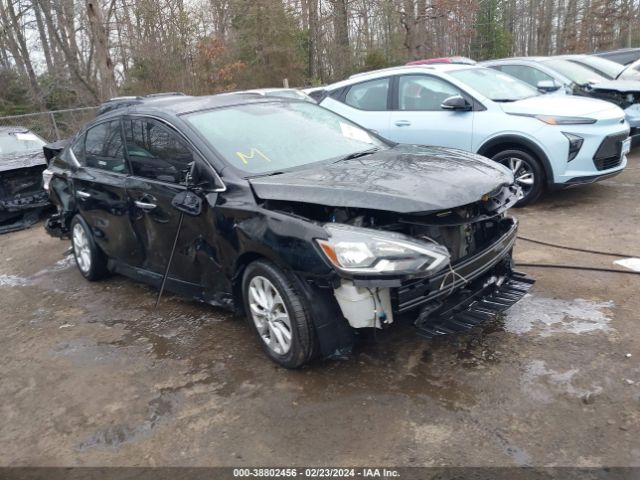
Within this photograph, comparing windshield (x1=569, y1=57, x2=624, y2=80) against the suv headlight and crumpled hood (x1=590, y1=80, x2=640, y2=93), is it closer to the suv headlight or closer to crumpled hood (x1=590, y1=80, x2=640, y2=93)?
crumpled hood (x1=590, y1=80, x2=640, y2=93)

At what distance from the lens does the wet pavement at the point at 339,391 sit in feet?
9.23

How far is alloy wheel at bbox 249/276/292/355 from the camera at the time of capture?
11.3ft

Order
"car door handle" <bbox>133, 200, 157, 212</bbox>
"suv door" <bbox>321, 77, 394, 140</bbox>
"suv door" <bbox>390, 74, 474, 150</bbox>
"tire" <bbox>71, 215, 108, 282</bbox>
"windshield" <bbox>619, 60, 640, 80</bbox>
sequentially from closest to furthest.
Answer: "car door handle" <bbox>133, 200, 157, 212</bbox> → "tire" <bbox>71, 215, 108, 282</bbox> → "suv door" <bbox>390, 74, 474, 150</bbox> → "suv door" <bbox>321, 77, 394, 140</bbox> → "windshield" <bbox>619, 60, 640, 80</bbox>

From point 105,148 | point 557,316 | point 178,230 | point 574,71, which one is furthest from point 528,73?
point 178,230

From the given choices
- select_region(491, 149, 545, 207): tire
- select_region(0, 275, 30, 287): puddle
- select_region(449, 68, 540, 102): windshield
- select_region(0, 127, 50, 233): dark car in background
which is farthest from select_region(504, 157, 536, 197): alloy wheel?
select_region(0, 127, 50, 233): dark car in background

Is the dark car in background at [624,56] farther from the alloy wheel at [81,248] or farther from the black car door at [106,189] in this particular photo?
the alloy wheel at [81,248]

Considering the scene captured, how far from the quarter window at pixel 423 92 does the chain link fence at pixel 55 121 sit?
10.5 meters

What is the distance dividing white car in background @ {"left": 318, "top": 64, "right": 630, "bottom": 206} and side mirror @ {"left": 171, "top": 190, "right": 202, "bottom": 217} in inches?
136

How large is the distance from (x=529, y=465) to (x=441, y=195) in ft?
4.72

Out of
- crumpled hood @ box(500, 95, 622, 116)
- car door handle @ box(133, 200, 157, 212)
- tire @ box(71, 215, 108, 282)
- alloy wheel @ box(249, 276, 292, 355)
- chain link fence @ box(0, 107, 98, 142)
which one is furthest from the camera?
chain link fence @ box(0, 107, 98, 142)

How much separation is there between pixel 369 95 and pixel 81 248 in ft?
14.0

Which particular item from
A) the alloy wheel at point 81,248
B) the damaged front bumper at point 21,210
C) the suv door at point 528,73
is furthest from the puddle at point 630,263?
the damaged front bumper at point 21,210

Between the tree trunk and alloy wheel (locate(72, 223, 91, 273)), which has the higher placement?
the tree trunk

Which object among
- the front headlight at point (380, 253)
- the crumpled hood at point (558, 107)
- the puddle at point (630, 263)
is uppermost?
the crumpled hood at point (558, 107)
